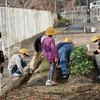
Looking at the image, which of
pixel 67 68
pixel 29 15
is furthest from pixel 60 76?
pixel 29 15

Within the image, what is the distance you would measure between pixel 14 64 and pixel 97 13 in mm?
73787

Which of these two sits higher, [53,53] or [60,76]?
[53,53]

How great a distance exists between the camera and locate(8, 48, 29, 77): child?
10.9m

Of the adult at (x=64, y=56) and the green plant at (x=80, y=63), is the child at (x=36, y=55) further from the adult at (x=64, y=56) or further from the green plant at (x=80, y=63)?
the green plant at (x=80, y=63)

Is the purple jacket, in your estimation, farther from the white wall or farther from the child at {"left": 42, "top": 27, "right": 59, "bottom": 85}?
the white wall

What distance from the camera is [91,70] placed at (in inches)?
453

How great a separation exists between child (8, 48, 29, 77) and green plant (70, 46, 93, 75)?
Answer: 1.22m

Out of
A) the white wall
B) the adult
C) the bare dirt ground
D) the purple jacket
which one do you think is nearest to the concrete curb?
the bare dirt ground

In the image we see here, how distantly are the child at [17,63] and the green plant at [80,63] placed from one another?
4.02ft

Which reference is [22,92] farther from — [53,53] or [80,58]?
[80,58]

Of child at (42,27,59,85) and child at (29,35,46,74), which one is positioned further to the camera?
child at (29,35,46,74)

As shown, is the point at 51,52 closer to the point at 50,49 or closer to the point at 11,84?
the point at 50,49

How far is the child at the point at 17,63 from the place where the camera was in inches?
431

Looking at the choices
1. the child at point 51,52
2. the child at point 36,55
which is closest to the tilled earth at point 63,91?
the child at point 51,52
